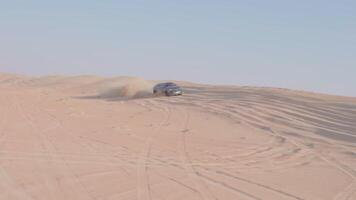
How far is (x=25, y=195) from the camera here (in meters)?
7.84

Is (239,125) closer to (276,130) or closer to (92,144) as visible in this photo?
(276,130)

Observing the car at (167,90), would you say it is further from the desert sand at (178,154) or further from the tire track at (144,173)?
the tire track at (144,173)

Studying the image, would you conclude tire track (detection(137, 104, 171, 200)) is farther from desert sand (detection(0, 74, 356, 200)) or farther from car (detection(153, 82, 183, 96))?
car (detection(153, 82, 183, 96))

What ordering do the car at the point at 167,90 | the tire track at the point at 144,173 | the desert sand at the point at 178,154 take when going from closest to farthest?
the tire track at the point at 144,173
the desert sand at the point at 178,154
the car at the point at 167,90

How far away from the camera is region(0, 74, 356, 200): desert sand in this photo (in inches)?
351

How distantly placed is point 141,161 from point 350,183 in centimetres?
415

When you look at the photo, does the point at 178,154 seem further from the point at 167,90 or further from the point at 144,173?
the point at 167,90

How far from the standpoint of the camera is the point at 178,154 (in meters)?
13.0

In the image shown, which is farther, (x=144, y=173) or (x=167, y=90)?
(x=167, y=90)

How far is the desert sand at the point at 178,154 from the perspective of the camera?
8914mm

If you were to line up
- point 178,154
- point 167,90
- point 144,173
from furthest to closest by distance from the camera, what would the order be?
point 167,90 < point 178,154 < point 144,173

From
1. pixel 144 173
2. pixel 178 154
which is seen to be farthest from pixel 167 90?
pixel 144 173

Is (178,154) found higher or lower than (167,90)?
lower

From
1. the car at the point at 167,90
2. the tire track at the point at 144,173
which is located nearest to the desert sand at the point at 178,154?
the tire track at the point at 144,173
